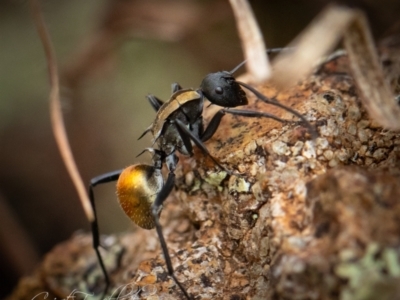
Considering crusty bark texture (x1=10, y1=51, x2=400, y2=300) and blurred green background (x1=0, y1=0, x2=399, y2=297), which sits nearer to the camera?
crusty bark texture (x1=10, y1=51, x2=400, y2=300)

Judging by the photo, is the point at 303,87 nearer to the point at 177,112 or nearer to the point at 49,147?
the point at 177,112

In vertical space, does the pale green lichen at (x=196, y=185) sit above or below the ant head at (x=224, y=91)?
below

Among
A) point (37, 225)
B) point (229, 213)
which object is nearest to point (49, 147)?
point (37, 225)

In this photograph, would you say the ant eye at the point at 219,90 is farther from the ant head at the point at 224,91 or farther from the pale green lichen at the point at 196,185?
the pale green lichen at the point at 196,185

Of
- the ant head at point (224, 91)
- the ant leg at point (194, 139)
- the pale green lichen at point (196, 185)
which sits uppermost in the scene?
the ant head at point (224, 91)

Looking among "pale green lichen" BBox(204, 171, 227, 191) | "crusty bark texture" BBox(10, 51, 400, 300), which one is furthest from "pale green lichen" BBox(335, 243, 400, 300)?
"pale green lichen" BBox(204, 171, 227, 191)

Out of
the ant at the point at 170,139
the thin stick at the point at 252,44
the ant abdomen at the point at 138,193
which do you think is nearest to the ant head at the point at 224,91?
the ant at the point at 170,139

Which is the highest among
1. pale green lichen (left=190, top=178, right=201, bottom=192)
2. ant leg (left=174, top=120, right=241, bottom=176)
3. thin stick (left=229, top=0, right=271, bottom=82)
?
thin stick (left=229, top=0, right=271, bottom=82)

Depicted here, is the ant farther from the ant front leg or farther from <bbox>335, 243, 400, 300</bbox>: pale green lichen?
<bbox>335, 243, 400, 300</bbox>: pale green lichen
